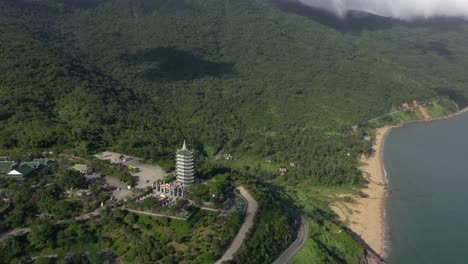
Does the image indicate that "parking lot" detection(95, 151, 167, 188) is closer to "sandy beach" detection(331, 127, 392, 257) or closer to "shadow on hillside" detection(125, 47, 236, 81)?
"sandy beach" detection(331, 127, 392, 257)

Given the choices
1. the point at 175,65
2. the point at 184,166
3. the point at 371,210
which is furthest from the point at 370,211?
the point at 175,65

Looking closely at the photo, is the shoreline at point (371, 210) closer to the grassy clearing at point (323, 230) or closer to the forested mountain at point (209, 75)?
the grassy clearing at point (323, 230)

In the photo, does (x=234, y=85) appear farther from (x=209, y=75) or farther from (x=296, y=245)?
(x=296, y=245)

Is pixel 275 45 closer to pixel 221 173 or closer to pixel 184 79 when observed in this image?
pixel 184 79

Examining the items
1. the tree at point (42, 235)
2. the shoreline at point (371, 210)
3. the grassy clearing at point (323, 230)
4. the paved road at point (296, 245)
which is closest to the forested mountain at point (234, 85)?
the grassy clearing at point (323, 230)

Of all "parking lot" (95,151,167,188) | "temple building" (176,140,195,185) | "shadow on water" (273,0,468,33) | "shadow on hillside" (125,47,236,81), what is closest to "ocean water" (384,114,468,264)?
"temple building" (176,140,195,185)

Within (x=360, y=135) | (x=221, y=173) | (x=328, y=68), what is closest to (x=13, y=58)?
(x=221, y=173)

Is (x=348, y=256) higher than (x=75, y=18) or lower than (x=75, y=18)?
lower
